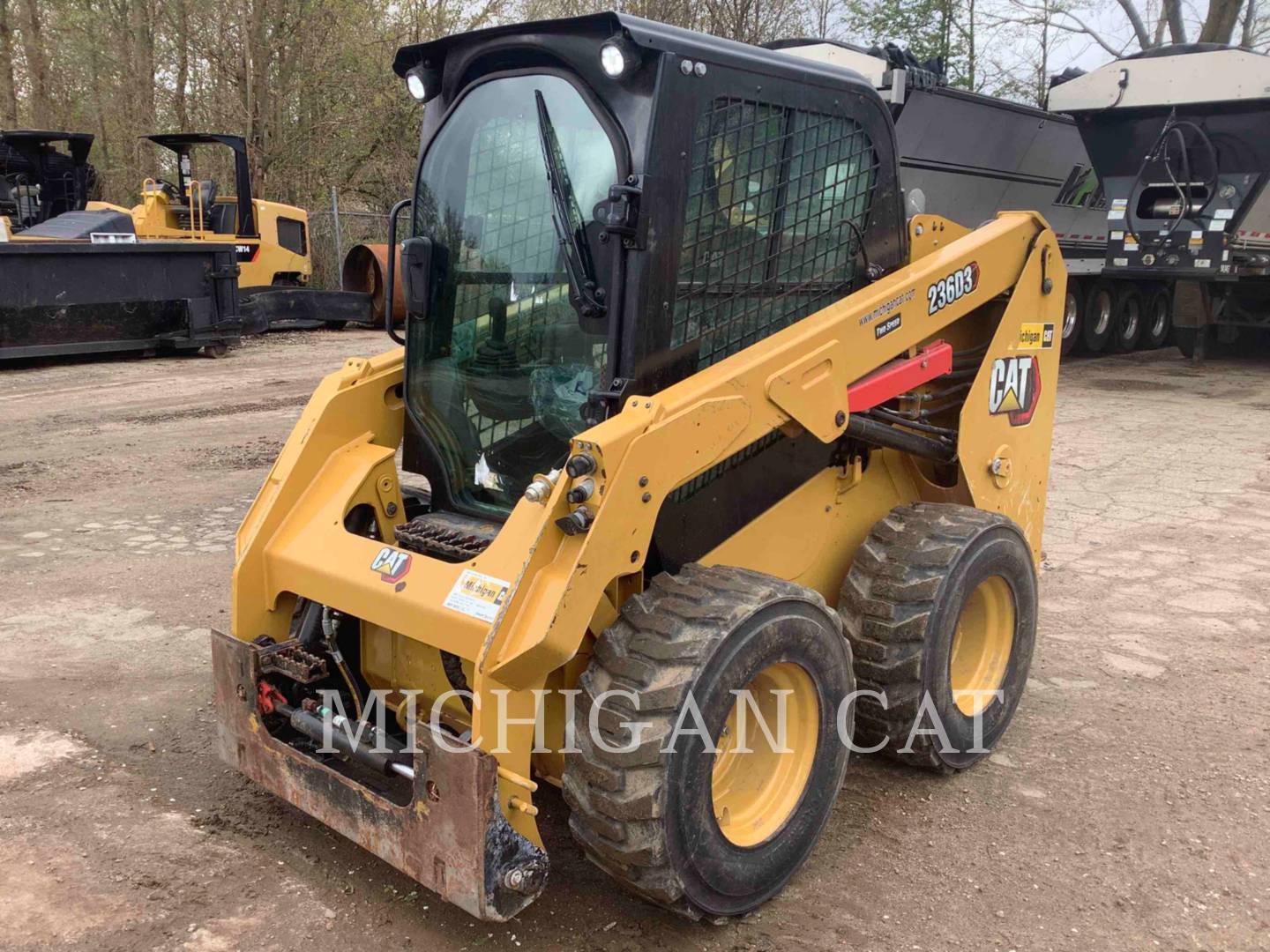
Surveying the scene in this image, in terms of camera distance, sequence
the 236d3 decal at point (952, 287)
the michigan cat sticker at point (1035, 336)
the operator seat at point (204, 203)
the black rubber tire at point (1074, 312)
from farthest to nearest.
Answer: the operator seat at point (204, 203) < the black rubber tire at point (1074, 312) < the michigan cat sticker at point (1035, 336) < the 236d3 decal at point (952, 287)

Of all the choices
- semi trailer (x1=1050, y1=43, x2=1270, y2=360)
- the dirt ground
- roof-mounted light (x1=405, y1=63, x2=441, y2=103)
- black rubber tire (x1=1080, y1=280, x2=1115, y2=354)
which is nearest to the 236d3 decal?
the dirt ground

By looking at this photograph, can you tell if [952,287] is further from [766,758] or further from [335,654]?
[335,654]

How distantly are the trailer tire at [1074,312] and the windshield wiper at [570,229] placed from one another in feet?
40.1

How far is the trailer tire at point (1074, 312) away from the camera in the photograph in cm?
1403

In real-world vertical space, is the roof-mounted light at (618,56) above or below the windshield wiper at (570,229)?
above

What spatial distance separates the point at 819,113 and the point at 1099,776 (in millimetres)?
2306

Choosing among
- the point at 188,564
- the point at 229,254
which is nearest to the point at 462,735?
the point at 188,564

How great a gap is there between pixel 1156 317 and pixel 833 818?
14707 millimetres

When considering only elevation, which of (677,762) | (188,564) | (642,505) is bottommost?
(188,564)

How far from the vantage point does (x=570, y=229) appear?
9.66 feet

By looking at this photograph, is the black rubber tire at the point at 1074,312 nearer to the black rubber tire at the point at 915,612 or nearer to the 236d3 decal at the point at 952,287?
the 236d3 decal at the point at 952,287

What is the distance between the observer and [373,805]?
9.05ft

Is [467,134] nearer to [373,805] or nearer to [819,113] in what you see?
[819,113]

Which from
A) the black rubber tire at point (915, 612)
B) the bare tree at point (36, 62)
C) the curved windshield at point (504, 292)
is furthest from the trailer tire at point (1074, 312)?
the bare tree at point (36, 62)
